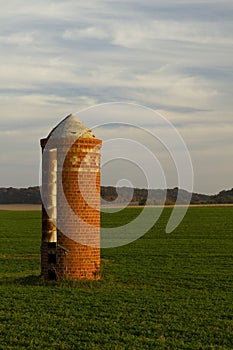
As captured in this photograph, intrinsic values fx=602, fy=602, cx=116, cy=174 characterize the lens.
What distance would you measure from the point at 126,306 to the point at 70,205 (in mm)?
4633

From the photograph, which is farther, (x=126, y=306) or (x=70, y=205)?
(x=70, y=205)

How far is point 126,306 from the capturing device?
13391mm

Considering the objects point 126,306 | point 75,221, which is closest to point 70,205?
point 75,221

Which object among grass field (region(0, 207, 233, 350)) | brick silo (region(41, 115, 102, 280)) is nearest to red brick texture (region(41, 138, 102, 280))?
brick silo (region(41, 115, 102, 280))

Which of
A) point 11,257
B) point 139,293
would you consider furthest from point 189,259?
point 139,293

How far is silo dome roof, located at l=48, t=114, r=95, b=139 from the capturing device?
57.5ft

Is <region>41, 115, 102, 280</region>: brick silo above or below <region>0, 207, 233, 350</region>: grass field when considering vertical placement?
above

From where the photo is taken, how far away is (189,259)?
78.8 feet

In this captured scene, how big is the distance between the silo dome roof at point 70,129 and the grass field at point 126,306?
13.9ft

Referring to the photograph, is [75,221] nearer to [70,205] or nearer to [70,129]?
[70,205]

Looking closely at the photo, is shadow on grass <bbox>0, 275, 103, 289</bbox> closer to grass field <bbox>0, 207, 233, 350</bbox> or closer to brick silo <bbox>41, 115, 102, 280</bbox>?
grass field <bbox>0, 207, 233, 350</bbox>

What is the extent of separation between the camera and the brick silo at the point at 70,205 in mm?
17219

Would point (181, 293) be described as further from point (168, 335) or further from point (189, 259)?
point (189, 259)

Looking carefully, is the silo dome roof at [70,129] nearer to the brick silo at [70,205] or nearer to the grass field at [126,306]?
the brick silo at [70,205]
